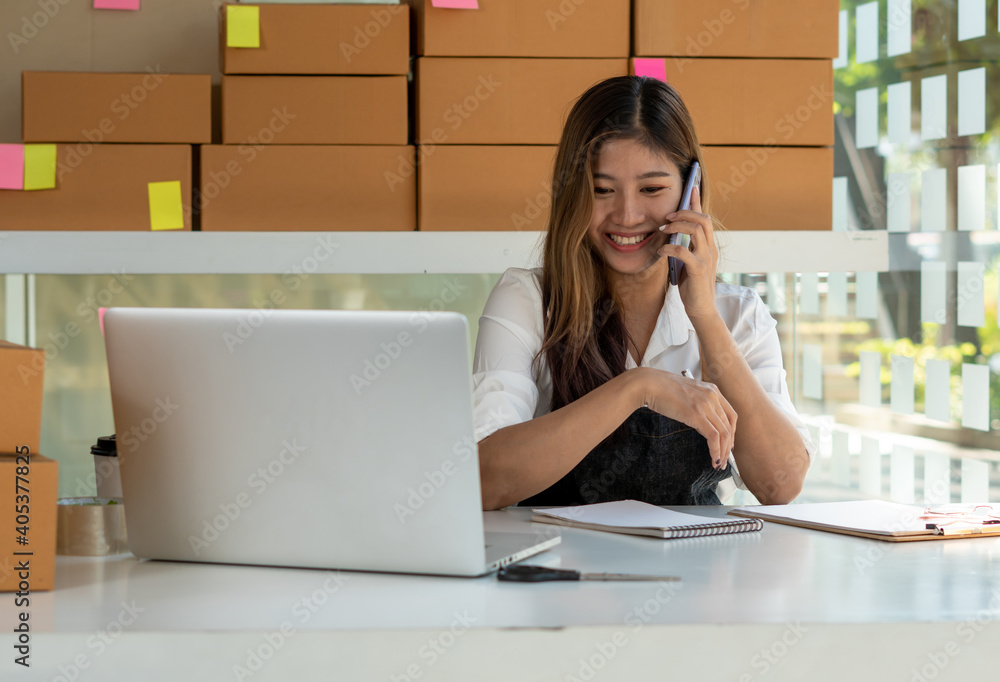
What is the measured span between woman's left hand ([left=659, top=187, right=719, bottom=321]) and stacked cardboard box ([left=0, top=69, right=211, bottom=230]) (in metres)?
0.89

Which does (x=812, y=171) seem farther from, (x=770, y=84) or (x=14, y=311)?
(x=14, y=311)

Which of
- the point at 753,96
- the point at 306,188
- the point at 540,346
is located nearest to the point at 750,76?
the point at 753,96

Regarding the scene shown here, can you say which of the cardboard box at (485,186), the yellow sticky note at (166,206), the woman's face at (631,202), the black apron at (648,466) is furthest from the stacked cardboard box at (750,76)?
the yellow sticky note at (166,206)

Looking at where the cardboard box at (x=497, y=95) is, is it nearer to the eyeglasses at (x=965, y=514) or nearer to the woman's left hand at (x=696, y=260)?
the woman's left hand at (x=696, y=260)

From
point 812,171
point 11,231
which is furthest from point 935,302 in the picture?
point 11,231

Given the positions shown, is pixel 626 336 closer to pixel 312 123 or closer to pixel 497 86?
pixel 497 86

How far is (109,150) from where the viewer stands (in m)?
1.78

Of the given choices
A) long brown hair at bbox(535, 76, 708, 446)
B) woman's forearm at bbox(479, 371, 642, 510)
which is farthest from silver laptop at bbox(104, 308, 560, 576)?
long brown hair at bbox(535, 76, 708, 446)

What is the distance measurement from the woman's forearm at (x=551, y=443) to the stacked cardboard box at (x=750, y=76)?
0.75 meters

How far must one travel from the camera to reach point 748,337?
1.49 m

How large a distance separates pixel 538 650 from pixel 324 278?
1787mm

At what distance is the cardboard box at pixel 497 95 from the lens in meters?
1.79

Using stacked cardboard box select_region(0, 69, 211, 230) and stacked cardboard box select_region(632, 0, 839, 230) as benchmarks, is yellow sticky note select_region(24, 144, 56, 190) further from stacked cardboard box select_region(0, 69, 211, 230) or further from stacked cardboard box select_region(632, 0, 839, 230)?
stacked cardboard box select_region(632, 0, 839, 230)

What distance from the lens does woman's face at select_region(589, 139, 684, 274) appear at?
4.77ft
